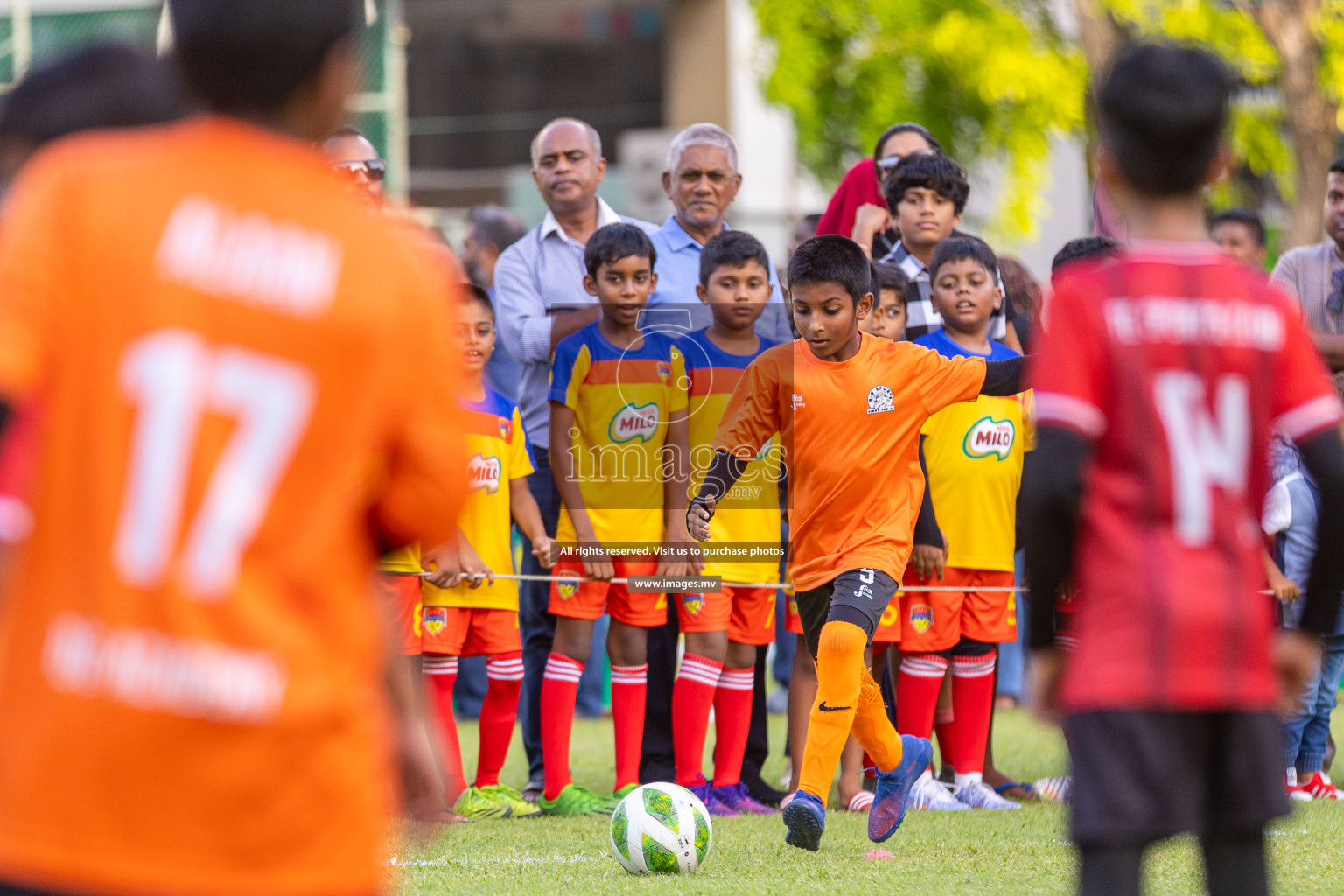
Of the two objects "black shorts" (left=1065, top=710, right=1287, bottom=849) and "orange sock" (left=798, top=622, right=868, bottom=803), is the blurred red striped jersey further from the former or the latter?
"orange sock" (left=798, top=622, right=868, bottom=803)

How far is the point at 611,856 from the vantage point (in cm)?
502

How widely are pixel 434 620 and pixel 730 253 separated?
1.74 metres

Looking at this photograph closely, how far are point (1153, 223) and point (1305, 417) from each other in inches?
15.4

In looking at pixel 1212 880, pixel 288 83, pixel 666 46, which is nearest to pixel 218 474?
pixel 288 83

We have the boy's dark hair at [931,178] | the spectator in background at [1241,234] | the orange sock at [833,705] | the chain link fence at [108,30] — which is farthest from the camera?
the chain link fence at [108,30]

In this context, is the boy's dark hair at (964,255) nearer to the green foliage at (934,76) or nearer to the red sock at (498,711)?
the red sock at (498,711)

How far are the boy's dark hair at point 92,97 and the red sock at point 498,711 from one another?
138 inches

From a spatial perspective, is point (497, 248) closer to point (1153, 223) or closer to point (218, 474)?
point (1153, 223)

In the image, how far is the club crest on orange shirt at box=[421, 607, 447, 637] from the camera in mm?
5863

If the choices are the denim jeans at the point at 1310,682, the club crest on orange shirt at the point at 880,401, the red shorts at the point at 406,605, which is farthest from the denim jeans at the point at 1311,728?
the red shorts at the point at 406,605

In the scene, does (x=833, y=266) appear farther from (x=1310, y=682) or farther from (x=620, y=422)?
(x=1310, y=682)

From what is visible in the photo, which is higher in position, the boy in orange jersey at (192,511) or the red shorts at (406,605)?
the boy in orange jersey at (192,511)

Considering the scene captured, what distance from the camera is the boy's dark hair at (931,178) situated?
680 centimetres

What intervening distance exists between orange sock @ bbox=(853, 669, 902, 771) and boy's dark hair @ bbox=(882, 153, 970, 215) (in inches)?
101
